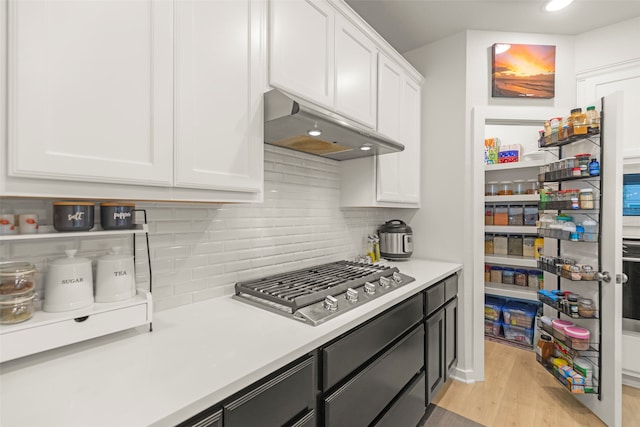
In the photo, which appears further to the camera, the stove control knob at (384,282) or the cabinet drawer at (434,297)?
the cabinet drawer at (434,297)

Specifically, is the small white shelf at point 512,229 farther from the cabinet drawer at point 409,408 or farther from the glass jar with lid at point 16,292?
the glass jar with lid at point 16,292

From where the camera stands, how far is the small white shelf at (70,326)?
32.3 inches

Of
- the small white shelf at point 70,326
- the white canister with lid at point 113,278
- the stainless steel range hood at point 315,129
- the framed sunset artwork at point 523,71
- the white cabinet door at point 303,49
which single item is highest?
the framed sunset artwork at point 523,71

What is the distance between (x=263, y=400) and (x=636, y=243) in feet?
9.55

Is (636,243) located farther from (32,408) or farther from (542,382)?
(32,408)

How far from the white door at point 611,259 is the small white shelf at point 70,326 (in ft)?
8.21

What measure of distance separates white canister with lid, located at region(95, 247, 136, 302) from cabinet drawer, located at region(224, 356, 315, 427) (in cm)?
58

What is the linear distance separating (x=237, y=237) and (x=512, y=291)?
288cm

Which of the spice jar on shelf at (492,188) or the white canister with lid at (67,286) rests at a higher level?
the spice jar on shelf at (492,188)

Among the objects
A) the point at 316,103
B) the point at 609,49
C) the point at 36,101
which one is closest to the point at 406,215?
the point at 316,103

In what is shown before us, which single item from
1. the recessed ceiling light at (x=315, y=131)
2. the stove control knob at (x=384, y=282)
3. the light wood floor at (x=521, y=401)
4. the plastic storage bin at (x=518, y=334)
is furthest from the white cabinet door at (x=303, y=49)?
the plastic storage bin at (x=518, y=334)

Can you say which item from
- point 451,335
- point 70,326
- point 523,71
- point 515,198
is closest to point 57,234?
point 70,326

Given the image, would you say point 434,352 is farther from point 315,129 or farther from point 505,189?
point 505,189

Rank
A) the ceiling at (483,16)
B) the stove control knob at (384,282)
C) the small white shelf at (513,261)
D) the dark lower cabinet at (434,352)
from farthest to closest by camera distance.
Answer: the small white shelf at (513,261), the ceiling at (483,16), the dark lower cabinet at (434,352), the stove control knob at (384,282)
